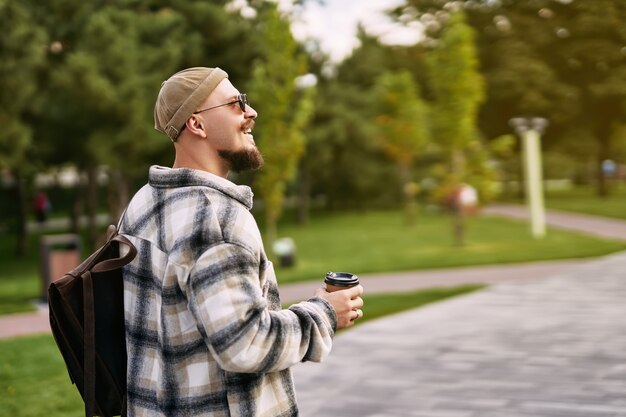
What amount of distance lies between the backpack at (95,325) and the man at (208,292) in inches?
1.9

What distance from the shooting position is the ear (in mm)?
2193

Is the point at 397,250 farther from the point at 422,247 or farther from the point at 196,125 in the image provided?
the point at 196,125

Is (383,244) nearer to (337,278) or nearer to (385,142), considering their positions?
(385,142)

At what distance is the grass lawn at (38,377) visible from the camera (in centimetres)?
614

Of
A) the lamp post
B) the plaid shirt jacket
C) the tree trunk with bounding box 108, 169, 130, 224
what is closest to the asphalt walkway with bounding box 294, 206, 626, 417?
the plaid shirt jacket

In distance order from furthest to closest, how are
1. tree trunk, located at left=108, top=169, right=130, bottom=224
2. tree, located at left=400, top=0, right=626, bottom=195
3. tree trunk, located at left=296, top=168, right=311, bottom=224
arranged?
tree, located at left=400, top=0, right=626, bottom=195
tree trunk, located at left=296, top=168, right=311, bottom=224
tree trunk, located at left=108, top=169, right=130, bottom=224

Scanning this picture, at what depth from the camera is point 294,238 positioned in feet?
81.8

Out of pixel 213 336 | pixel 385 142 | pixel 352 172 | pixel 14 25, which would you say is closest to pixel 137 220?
pixel 213 336

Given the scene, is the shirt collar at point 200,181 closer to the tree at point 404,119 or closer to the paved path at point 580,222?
the paved path at point 580,222

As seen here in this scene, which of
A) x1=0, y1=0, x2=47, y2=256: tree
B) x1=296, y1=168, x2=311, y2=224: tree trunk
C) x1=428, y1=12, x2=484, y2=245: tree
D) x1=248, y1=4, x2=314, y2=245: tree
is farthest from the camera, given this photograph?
x1=296, y1=168, x2=311, y2=224: tree trunk

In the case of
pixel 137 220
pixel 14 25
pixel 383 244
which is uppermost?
pixel 14 25

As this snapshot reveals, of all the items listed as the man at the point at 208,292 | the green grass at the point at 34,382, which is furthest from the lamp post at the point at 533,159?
the man at the point at 208,292

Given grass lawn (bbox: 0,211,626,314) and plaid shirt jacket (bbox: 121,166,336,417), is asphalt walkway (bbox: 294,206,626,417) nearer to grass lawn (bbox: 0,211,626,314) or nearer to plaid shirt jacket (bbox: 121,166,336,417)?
plaid shirt jacket (bbox: 121,166,336,417)

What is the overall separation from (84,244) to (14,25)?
12254 millimetres
